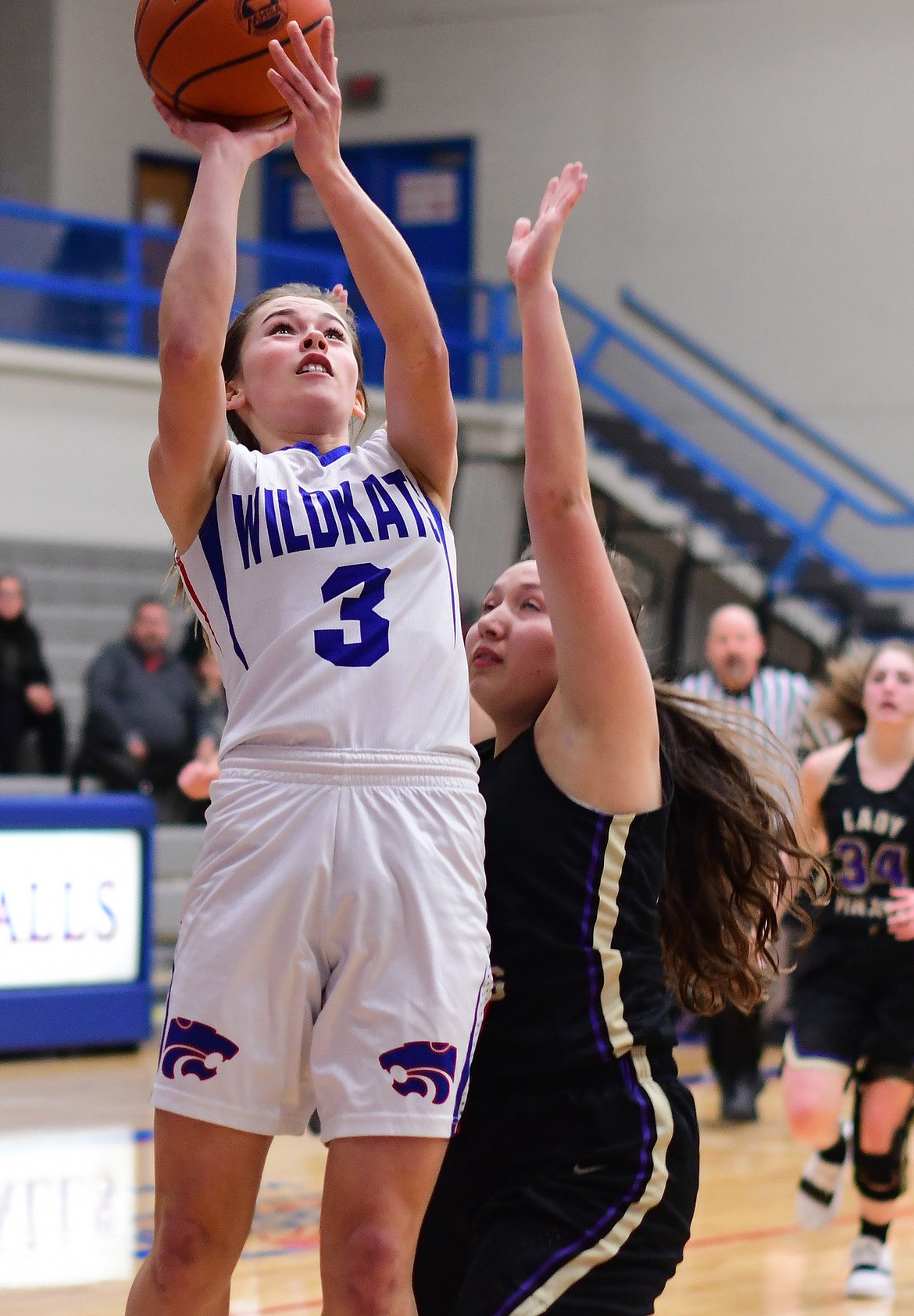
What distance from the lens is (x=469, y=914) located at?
6.85 ft

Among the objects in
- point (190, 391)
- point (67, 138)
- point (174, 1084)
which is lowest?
point (174, 1084)

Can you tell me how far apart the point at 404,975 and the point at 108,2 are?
1293 cm

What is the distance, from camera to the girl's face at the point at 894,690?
4852 millimetres

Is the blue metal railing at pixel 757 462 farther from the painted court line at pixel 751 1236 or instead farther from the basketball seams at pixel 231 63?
the basketball seams at pixel 231 63

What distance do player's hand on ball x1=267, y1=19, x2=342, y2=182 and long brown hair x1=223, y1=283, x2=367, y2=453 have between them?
9.6 inches

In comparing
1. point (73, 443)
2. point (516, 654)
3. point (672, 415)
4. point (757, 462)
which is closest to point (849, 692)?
point (516, 654)

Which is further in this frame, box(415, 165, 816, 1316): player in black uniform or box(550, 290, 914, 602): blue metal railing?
box(550, 290, 914, 602): blue metal railing

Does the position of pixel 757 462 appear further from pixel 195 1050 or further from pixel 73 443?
pixel 195 1050

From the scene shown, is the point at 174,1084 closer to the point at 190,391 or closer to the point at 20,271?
the point at 190,391

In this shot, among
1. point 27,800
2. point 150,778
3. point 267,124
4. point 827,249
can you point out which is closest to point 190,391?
point 267,124

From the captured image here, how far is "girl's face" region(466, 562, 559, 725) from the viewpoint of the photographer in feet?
7.79

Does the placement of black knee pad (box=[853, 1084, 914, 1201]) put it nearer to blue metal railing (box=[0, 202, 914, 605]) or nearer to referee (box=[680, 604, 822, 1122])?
referee (box=[680, 604, 822, 1122])

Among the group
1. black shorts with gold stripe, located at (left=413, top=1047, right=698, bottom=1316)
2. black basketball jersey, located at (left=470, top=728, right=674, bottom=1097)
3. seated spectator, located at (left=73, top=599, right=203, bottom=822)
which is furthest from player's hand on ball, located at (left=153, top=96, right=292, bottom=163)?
seated spectator, located at (left=73, top=599, right=203, bottom=822)

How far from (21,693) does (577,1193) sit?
7401 millimetres
